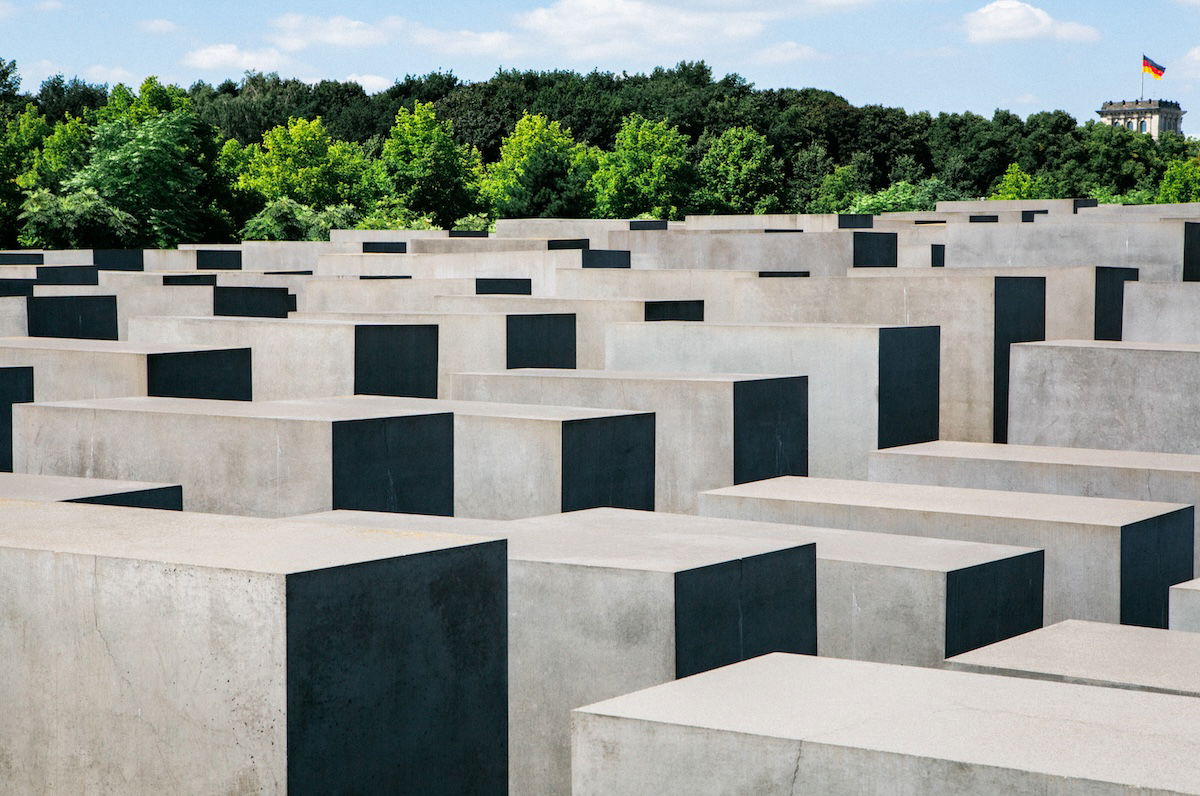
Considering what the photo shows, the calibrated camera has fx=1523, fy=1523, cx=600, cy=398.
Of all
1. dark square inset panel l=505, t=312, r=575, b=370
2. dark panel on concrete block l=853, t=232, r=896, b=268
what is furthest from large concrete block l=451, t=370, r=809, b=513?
dark panel on concrete block l=853, t=232, r=896, b=268

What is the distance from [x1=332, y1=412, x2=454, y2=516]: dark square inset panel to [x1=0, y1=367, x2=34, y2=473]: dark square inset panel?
11.6 feet

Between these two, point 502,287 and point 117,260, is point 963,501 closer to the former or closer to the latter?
point 502,287

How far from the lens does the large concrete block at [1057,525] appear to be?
29.9 ft

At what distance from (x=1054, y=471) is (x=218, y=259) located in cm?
2346

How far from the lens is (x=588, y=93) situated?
80.7 meters

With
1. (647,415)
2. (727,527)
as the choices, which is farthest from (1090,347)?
(727,527)

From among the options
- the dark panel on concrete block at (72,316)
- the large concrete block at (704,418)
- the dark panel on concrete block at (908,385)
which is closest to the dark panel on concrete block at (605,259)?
the dark panel on concrete block at (72,316)

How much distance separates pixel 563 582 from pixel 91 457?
4.43 m

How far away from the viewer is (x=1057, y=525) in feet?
30.1

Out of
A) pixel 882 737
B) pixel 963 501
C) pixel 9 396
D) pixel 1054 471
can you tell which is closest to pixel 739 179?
pixel 1054 471

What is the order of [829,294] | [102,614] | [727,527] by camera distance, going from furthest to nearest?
[829,294] → [727,527] → [102,614]

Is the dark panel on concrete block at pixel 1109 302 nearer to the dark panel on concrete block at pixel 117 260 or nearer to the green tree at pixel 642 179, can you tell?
the dark panel on concrete block at pixel 117 260

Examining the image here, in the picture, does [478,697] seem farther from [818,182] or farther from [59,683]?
[818,182]

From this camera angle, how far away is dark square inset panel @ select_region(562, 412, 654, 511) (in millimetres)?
10375
